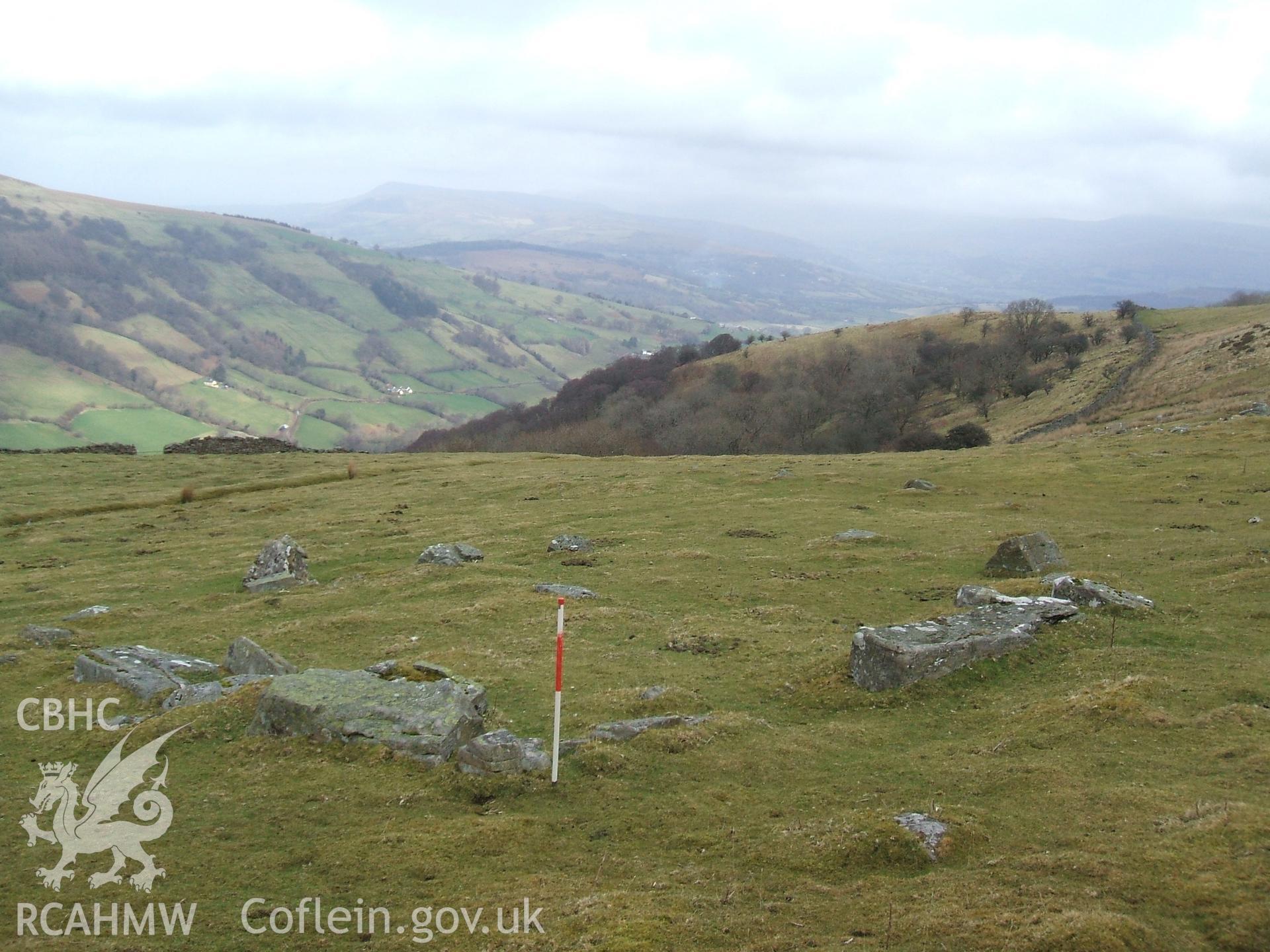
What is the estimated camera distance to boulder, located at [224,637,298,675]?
17859 millimetres

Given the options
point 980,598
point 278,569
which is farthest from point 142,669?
point 980,598

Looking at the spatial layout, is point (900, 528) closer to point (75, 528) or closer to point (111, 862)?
point (111, 862)

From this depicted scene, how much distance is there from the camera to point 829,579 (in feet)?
86.2

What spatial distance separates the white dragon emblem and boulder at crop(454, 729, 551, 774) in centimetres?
429

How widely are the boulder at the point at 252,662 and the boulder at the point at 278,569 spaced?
1022 centimetres

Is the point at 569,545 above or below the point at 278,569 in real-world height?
above

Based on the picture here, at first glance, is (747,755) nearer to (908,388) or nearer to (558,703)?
(558,703)

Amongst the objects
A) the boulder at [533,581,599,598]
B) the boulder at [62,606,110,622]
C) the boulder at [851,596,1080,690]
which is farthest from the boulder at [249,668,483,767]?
the boulder at [62,606,110,622]

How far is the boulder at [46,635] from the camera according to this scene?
69.6 ft

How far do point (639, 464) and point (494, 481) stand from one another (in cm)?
1165

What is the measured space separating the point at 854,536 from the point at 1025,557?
24.0 feet

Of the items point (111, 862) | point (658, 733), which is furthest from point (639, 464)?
point (111, 862)

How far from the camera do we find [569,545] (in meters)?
32.4

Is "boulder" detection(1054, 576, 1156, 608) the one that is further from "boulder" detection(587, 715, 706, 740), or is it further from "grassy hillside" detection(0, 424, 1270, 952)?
"boulder" detection(587, 715, 706, 740)
